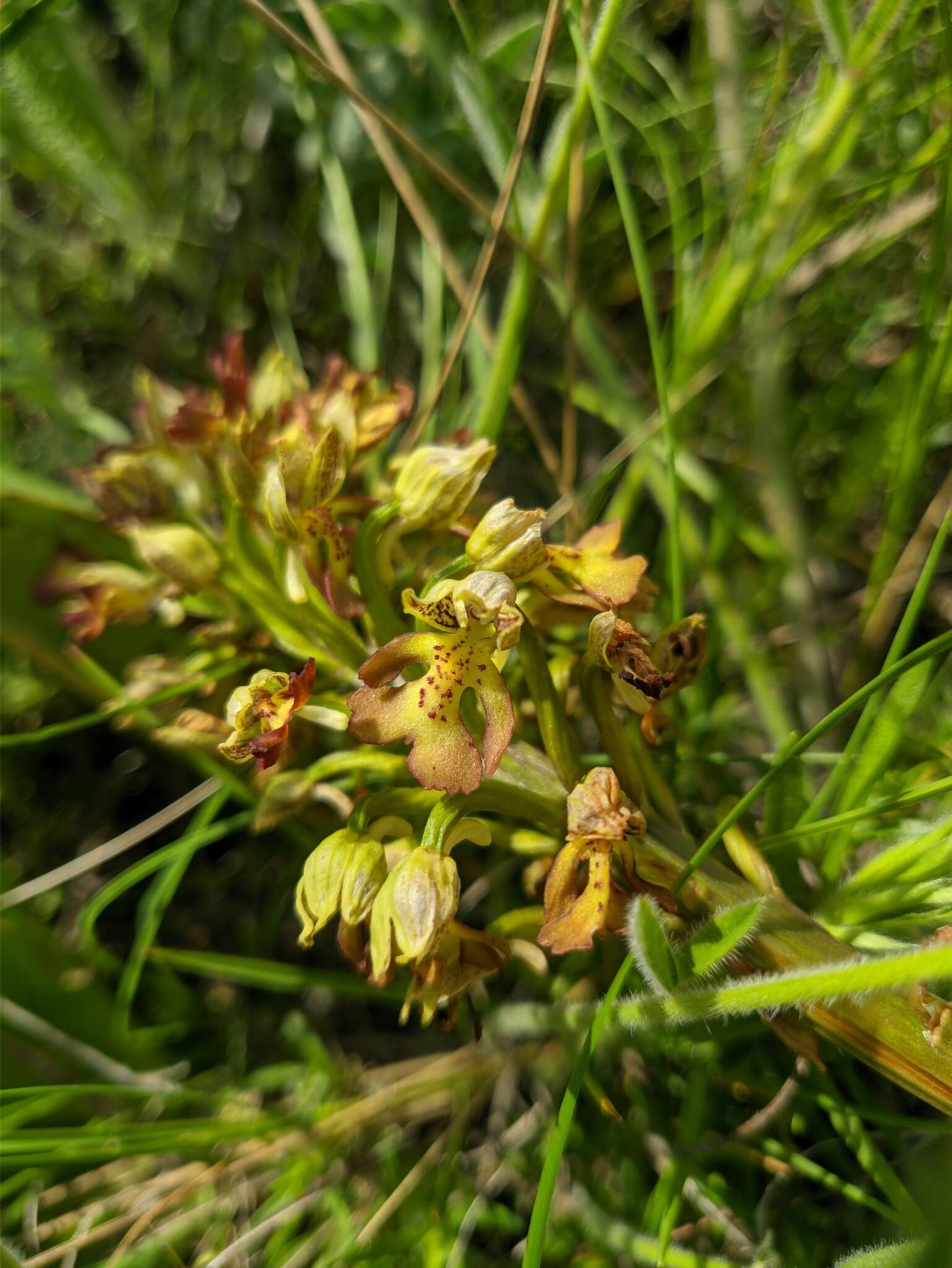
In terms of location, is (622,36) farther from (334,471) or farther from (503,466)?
(334,471)

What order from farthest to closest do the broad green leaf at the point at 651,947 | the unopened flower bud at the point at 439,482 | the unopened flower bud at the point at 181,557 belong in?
the unopened flower bud at the point at 181,557 < the unopened flower bud at the point at 439,482 < the broad green leaf at the point at 651,947

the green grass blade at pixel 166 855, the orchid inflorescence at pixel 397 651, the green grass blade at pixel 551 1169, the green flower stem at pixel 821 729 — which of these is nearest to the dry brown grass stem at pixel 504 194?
the orchid inflorescence at pixel 397 651

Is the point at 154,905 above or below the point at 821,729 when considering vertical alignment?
below

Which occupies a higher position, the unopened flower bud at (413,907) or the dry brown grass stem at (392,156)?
the dry brown grass stem at (392,156)

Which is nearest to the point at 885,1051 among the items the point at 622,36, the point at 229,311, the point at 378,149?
the point at 378,149

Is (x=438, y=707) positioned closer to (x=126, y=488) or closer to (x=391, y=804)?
(x=391, y=804)

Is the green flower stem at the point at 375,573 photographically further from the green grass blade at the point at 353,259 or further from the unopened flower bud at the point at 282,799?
the green grass blade at the point at 353,259

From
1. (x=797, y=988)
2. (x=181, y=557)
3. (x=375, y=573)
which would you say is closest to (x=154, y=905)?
(x=181, y=557)
